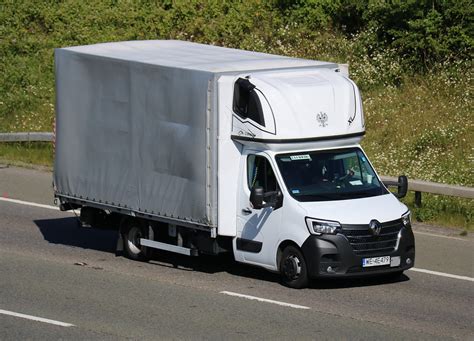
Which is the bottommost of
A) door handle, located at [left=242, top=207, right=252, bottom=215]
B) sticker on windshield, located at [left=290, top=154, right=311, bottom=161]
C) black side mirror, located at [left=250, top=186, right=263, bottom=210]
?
door handle, located at [left=242, top=207, right=252, bottom=215]

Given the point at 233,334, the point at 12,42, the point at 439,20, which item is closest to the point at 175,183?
the point at 233,334

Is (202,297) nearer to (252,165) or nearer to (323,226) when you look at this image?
(323,226)

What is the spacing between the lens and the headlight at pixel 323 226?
620 inches

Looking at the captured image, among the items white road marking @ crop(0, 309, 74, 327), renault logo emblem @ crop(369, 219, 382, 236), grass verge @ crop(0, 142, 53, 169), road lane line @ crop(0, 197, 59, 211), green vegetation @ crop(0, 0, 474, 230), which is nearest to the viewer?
white road marking @ crop(0, 309, 74, 327)

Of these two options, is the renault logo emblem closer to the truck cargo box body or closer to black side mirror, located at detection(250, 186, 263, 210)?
black side mirror, located at detection(250, 186, 263, 210)

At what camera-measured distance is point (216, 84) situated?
1625 cm

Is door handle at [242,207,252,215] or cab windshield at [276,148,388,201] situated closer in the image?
cab windshield at [276,148,388,201]

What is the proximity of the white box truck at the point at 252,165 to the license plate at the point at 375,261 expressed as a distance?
0.04 feet

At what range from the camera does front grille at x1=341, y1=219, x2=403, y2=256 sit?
15820 millimetres

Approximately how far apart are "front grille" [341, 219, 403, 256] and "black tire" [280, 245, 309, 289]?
710 mm

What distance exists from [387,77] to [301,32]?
10.8 feet

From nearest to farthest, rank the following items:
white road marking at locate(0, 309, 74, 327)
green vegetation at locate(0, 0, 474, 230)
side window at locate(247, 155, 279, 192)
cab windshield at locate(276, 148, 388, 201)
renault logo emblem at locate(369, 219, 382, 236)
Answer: white road marking at locate(0, 309, 74, 327)
renault logo emblem at locate(369, 219, 382, 236)
cab windshield at locate(276, 148, 388, 201)
side window at locate(247, 155, 279, 192)
green vegetation at locate(0, 0, 474, 230)

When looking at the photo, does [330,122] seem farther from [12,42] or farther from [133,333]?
[12,42]

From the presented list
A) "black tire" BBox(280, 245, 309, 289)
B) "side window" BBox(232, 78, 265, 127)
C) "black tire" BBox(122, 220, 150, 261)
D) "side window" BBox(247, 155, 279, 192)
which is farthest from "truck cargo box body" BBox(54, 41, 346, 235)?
"black tire" BBox(280, 245, 309, 289)
